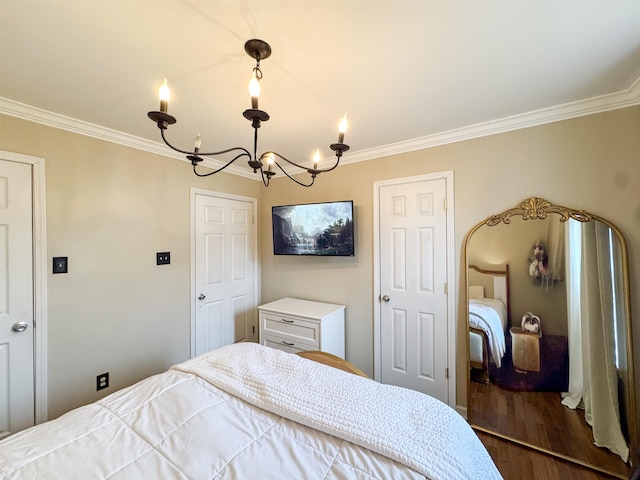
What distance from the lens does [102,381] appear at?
2.11 metres

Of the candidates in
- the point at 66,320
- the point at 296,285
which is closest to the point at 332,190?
the point at 296,285

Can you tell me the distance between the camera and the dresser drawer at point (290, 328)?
2.45 m

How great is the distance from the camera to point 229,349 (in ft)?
5.50

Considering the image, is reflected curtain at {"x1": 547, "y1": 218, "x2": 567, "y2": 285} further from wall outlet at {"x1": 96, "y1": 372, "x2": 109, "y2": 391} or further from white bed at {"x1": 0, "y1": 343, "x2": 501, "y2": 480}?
wall outlet at {"x1": 96, "y1": 372, "x2": 109, "y2": 391}

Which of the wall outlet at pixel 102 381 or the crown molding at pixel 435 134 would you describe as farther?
the wall outlet at pixel 102 381

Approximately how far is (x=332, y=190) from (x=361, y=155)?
476 millimetres

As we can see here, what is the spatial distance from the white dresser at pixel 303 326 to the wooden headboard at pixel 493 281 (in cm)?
126

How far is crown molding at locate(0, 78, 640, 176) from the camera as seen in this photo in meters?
1.68

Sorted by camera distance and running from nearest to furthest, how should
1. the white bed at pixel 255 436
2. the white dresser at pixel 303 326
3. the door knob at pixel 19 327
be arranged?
1. the white bed at pixel 255 436
2. the door knob at pixel 19 327
3. the white dresser at pixel 303 326

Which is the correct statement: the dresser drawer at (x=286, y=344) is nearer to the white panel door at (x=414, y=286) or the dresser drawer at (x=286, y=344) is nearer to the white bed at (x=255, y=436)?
the white panel door at (x=414, y=286)

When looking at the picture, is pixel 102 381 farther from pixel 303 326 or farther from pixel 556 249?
pixel 556 249

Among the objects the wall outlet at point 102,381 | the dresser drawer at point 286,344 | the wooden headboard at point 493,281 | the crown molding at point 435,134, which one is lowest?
the wall outlet at point 102,381

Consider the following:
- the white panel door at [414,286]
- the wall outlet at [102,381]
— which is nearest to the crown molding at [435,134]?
the white panel door at [414,286]

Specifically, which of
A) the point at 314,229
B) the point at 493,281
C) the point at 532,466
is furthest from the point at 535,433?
the point at 314,229
